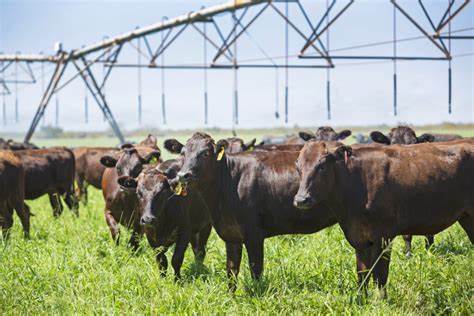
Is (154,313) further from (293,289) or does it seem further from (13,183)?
(13,183)

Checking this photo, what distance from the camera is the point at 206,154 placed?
8.34 meters

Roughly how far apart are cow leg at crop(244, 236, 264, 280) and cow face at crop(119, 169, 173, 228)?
52.4 inches

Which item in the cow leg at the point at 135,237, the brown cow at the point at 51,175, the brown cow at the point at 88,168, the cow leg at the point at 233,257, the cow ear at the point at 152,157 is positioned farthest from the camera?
the brown cow at the point at 88,168

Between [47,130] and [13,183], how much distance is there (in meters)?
67.9

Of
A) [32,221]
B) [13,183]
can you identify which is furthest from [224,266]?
[32,221]

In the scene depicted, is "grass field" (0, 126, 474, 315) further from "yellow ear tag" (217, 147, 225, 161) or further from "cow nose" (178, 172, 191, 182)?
"yellow ear tag" (217, 147, 225, 161)

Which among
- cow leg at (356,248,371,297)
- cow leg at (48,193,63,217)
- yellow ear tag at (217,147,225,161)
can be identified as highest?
yellow ear tag at (217,147,225,161)

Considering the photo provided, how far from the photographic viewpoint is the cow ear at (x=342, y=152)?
298 inches

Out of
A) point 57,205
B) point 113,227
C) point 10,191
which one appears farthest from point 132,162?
point 57,205

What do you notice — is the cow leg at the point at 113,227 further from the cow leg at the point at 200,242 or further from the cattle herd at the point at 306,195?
the cow leg at the point at 200,242

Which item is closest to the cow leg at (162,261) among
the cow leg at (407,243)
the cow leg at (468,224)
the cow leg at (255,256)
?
the cow leg at (255,256)

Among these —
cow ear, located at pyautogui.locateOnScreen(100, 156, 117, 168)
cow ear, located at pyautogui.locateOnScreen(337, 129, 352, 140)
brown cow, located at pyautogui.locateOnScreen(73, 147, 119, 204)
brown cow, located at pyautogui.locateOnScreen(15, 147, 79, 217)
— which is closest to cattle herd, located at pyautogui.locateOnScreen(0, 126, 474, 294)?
cow ear, located at pyautogui.locateOnScreen(100, 156, 117, 168)

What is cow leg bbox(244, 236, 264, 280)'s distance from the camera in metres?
8.05

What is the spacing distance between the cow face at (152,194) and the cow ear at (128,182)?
37 cm
